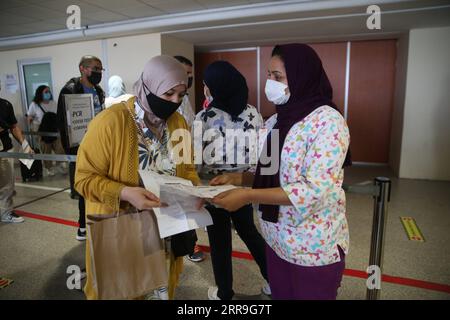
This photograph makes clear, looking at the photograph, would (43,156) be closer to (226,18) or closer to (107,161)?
(107,161)

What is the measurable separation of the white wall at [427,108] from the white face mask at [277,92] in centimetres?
488

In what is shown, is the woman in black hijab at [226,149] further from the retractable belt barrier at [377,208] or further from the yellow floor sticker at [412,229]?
the yellow floor sticker at [412,229]

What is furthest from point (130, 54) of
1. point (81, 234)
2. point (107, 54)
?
point (81, 234)

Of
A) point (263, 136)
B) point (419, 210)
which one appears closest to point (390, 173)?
point (419, 210)

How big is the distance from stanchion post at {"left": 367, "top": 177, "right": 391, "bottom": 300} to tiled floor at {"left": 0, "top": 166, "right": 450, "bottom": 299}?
2.12 feet

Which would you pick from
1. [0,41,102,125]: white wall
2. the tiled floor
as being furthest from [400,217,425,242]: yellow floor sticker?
[0,41,102,125]: white wall

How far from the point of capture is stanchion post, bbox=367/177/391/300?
1.40 meters

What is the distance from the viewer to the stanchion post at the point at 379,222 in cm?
140

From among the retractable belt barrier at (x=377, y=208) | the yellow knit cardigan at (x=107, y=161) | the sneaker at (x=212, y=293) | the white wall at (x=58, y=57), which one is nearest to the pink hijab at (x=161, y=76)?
the yellow knit cardigan at (x=107, y=161)

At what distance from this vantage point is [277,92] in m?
1.12

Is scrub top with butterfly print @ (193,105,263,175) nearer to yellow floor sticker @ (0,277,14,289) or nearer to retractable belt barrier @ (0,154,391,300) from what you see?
retractable belt barrier @ (0,154,391,300)

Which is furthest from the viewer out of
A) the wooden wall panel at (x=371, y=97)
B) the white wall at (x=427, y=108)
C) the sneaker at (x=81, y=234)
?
the wooden wall panel at (x=371, y=97)

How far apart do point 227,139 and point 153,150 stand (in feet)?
2.07

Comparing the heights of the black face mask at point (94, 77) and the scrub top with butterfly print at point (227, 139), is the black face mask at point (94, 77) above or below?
above
